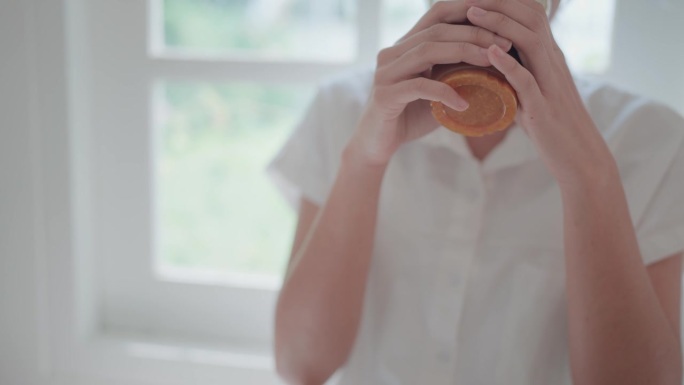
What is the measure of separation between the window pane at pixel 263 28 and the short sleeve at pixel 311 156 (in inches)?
9.7

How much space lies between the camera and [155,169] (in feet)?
4.25

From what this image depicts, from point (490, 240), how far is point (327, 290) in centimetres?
24

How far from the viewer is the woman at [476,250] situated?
2.53 ft

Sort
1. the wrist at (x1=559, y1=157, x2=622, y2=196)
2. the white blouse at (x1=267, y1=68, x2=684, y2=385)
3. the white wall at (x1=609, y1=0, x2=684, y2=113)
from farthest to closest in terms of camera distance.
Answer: the white wall at (x1=609, y1=0, x2=684, y2=113), the white blouse at (x1=267, y1=68, x2=684, y2=385), the wrist at (x1=559, y1=157, x2=622, y2=196)

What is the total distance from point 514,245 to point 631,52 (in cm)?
45

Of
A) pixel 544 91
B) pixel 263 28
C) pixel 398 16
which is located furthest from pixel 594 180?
pixel 263 28

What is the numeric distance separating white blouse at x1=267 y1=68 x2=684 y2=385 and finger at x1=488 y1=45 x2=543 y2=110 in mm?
A: 209

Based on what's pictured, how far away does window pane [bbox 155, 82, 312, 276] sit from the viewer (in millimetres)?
1251

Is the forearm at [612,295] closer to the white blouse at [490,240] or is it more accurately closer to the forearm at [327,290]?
the white blouse at [490,240]

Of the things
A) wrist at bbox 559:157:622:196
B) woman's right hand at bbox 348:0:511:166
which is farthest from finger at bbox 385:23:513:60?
wrist at bbox 559:157:622:196

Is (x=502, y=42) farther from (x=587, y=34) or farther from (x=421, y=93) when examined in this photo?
A: (x=587, y=34)

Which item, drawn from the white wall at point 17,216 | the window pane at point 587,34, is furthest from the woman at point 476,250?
the white wall at point 17,216

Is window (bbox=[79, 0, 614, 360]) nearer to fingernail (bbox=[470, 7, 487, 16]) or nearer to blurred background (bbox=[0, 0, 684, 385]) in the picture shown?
blurred background (bbox=[0, 0, 684, 385])

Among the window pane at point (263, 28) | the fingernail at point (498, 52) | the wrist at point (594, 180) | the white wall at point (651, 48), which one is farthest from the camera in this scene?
the window pane at point (263, 28)
